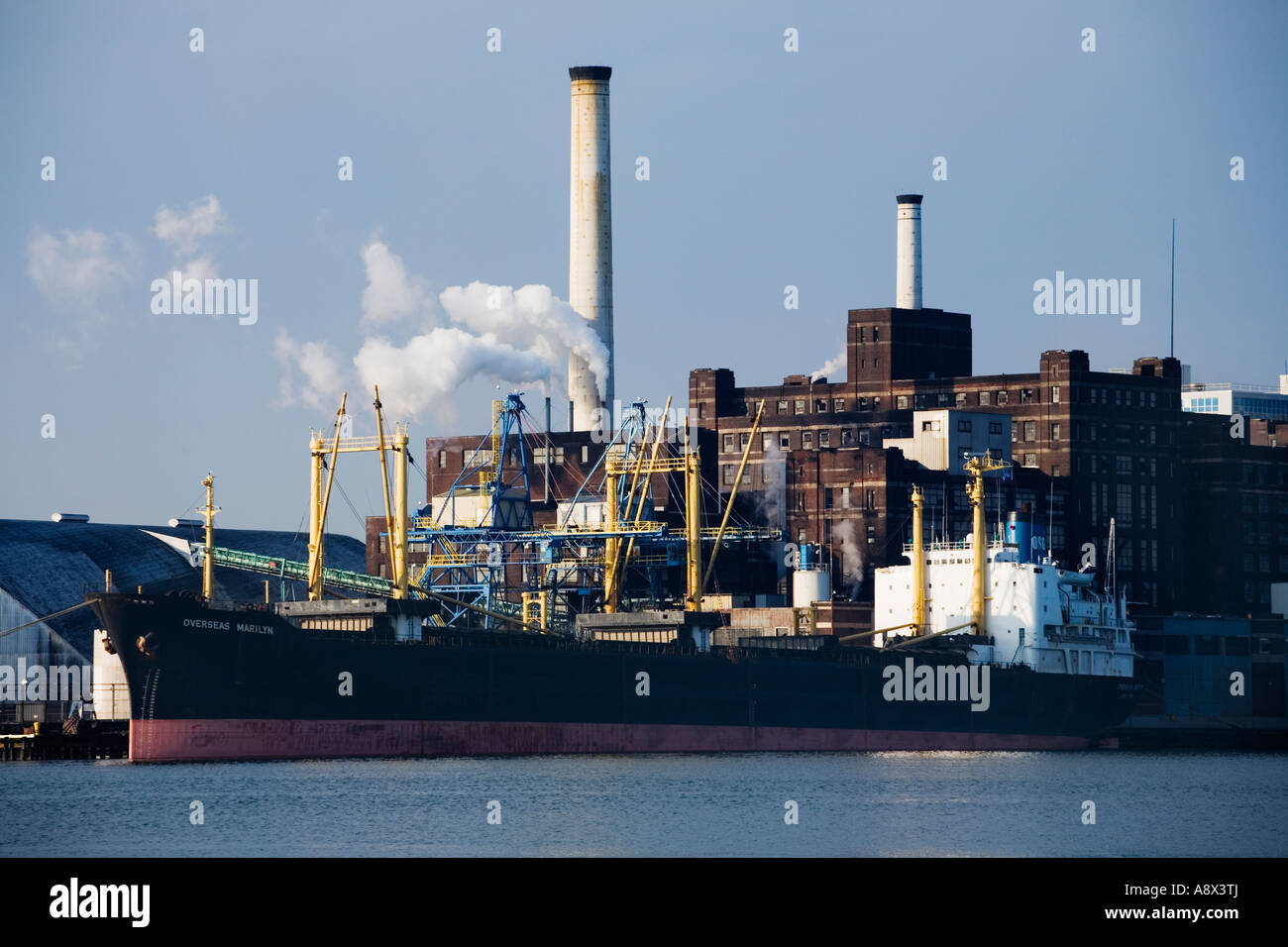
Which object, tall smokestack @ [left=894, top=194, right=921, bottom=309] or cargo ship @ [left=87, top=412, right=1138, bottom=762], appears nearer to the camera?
cargo ship @ [left=87, top=412, right=1138, bottom=762]

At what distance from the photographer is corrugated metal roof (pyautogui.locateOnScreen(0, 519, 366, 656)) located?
108188 mm

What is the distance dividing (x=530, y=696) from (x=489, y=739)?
2533 mm

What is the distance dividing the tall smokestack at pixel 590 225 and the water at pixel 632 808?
2017 inches

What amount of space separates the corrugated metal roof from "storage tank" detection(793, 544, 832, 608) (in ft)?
97.6

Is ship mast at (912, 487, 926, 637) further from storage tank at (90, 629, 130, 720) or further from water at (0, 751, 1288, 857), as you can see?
storage tank at (90, 629, 130, 720)

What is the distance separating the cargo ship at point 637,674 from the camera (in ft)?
269

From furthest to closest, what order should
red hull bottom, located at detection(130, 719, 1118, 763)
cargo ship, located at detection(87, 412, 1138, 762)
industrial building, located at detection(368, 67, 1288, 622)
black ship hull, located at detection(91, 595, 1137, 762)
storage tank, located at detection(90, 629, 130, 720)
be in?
industrial building, located at detection(368, 67, 1288, 622), storage tank, located at detection(90, 629, 130, 720), cargo ship, located at detection(87, 412, 1138, 762), red hull bottom, located at detection(130, 719, 1118, 763), black ship hull, located at detection(91, 595, 1137, 762)

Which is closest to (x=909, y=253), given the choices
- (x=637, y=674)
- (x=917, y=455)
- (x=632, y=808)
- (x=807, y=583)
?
(x=917, y=455)

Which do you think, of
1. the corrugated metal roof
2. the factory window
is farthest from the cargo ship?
the factory window

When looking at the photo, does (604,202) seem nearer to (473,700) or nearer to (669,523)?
(669,523)

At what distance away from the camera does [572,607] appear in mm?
123688

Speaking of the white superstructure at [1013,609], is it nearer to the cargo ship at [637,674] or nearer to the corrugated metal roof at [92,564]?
the cargo ship at [637,674]
